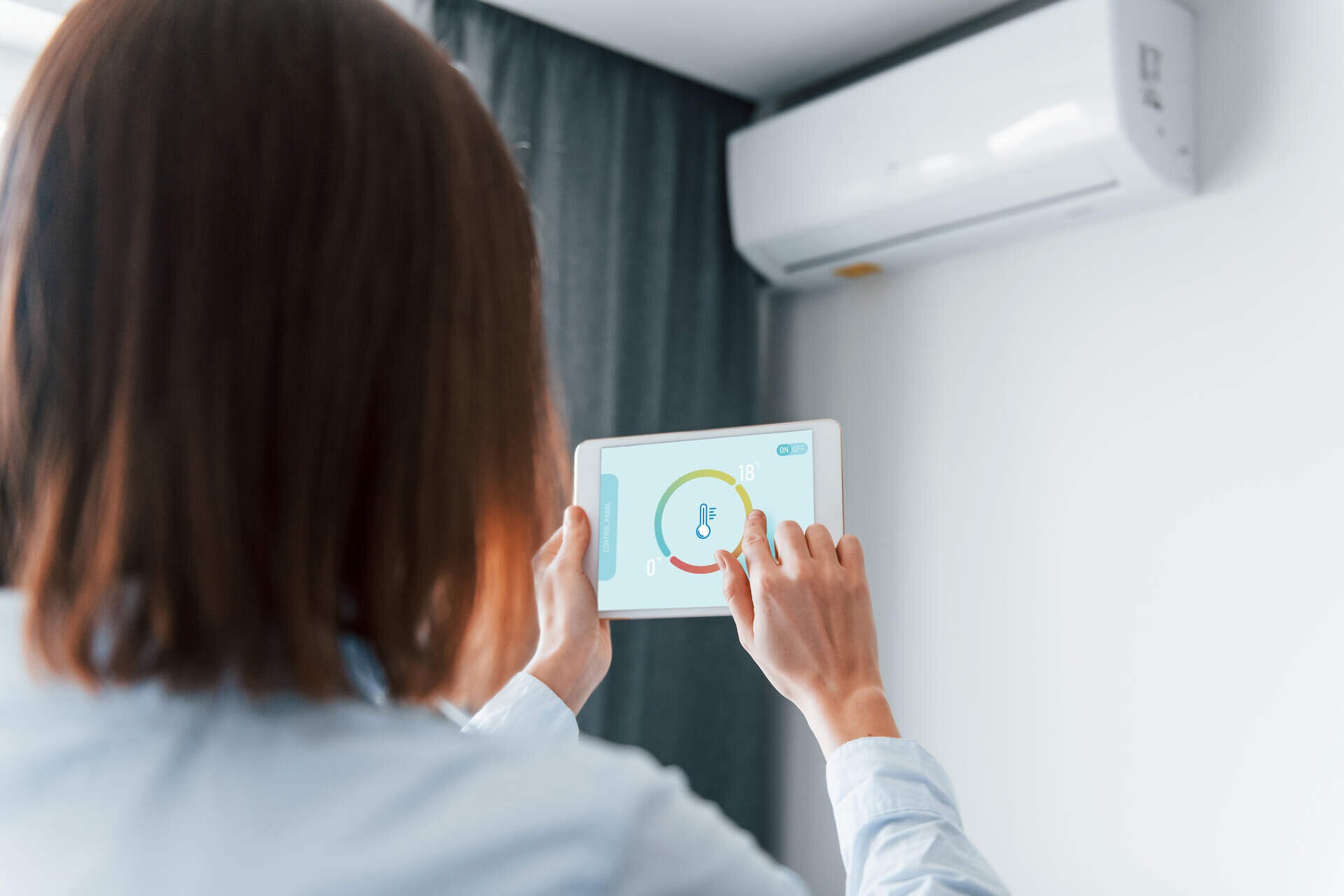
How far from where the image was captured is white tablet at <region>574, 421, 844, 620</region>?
966 mm

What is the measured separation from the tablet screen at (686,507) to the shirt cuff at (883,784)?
33cm

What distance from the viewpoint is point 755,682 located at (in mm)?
1993

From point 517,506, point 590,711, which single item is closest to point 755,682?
point 590,711

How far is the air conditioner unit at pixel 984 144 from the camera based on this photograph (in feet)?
4.75

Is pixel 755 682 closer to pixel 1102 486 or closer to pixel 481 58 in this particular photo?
pixel 1102 486

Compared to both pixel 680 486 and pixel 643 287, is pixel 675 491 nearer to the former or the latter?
pixel 680 486

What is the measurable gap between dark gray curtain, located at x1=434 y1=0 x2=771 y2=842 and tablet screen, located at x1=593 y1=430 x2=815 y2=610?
80cm

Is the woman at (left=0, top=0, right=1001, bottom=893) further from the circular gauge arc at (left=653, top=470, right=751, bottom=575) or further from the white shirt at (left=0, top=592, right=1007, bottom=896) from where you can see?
the circular gauge arc at (left=653, top=470, right=751, bottom=575)

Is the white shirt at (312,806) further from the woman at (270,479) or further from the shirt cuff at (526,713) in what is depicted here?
the shirt cuff at (526,713)

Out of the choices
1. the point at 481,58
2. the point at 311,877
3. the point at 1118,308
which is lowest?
the point at 311,877

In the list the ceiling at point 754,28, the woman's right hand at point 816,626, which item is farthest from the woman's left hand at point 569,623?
the ceiling at point 754,28

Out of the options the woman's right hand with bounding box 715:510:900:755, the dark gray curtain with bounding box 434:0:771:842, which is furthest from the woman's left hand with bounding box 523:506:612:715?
the dark gray curtain with bounding box 434:0:771:842

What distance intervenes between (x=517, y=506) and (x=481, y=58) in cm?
148

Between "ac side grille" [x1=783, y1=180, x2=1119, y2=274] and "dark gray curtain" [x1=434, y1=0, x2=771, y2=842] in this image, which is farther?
"dark gray curtain" [x1=434, y1=0, x2=771, y2=842]
